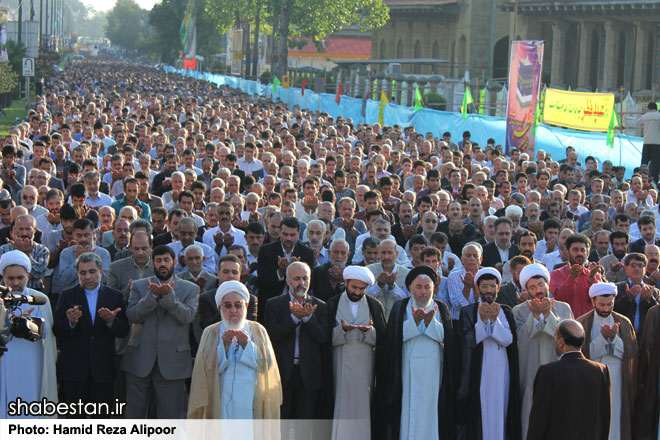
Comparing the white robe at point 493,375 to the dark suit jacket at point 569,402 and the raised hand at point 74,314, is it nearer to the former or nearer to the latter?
the dark suit jacket at point 569,402

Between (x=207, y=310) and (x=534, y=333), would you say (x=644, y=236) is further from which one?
(x=207, y=310)

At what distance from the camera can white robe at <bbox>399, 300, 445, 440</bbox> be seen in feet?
25.9

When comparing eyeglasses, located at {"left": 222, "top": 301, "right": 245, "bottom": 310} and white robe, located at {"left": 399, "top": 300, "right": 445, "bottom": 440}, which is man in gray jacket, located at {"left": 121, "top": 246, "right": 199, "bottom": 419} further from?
white robe, located at {"left": 399, "top": 300, "right": 445, "bottom": 440}

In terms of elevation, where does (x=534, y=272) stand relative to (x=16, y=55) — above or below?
below

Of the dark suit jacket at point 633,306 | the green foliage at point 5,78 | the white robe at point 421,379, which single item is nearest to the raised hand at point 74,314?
the white robe at point 421,379

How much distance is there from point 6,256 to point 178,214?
3336mm

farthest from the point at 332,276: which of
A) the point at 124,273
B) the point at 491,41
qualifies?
the point at 491,41

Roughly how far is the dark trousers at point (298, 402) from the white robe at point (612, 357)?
2.14m

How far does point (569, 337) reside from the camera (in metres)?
6.90

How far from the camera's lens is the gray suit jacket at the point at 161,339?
803cm

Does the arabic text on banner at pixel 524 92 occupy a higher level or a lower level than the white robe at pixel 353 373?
higher

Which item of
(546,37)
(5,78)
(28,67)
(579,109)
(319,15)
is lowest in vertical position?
(579,109)

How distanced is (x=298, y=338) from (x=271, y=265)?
2032 mm

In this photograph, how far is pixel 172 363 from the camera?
806 cm
